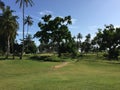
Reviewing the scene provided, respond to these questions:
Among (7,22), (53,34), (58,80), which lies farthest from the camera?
(53,34)

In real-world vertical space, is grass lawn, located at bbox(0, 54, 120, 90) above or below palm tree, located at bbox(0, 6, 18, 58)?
below

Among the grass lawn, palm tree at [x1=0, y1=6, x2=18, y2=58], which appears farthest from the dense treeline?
the grass lawn

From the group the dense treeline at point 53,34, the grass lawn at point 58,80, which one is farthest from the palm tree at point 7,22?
the grass lawn at point 58,80

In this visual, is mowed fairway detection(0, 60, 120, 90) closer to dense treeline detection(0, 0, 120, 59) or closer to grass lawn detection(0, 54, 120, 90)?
grass lawn detection(0, 54, 120, 90)

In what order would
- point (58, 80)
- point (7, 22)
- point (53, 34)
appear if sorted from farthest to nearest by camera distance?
point (53, 34), point (7, 22), point (58, 80)

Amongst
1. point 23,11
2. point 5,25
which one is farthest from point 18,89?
point 5,25

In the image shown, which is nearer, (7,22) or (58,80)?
(58,80)

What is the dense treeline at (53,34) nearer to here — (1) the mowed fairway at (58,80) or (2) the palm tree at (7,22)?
(2) the palm tree at (7,22)

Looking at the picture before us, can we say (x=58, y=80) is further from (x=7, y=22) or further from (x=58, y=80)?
(x=7, y=22)

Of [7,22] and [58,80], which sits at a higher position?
[7,22]

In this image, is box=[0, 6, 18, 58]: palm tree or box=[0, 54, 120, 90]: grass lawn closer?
box=[0, 54, 120, 90]: grass lawn

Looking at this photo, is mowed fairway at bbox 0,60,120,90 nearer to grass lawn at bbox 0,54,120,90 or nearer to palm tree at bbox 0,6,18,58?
grass lawn at bbox 0,54,120,90

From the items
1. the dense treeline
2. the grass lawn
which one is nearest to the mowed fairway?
the grass lawn

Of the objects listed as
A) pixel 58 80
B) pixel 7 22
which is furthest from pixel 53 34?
pixel 58 80
